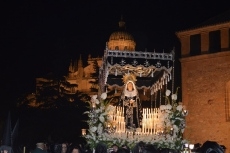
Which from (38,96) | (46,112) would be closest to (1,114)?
(46,112)

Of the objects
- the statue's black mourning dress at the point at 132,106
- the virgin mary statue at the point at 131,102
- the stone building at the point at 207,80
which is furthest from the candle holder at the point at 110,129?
the stone building at the point at 207,80

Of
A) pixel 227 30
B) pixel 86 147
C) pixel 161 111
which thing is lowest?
pixel 86 147

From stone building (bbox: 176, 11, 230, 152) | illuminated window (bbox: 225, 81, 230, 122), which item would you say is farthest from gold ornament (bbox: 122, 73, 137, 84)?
illuminated window (bbox: 225, 81, 230, 122)

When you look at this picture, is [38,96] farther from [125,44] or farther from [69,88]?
[125,44]

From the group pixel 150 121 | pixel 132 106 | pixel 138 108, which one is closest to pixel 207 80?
pixel 138 108

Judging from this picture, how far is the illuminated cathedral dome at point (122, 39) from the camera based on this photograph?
47281 millimetres

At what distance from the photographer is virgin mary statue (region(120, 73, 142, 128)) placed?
18.7 meters

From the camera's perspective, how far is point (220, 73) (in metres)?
31.9

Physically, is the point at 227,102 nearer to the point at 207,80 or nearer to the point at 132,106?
the point at 207,80

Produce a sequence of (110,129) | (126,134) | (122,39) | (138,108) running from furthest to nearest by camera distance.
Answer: (122,39) → (138,108) → (126,134) → (110,129)

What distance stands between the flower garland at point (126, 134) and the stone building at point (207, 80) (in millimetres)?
14517

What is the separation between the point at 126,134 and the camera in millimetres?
16719

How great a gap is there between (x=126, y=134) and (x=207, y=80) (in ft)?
54.5

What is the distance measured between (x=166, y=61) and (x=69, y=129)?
2384cm
